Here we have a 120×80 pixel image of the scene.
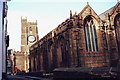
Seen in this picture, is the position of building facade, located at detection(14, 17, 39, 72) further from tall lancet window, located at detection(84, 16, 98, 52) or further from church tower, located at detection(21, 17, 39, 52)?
tall lancet window, located at detection(84, 16, 98, 52)

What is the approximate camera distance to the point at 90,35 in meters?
29.1

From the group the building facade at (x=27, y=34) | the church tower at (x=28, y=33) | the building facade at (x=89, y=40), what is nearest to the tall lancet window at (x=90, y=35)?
the building facade at (x=89, y=40)

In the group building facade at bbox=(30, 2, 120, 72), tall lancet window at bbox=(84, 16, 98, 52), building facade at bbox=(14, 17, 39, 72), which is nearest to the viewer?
building facade at bbox=(30, 2, 120, 72)

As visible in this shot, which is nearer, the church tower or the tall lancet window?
the tall lancet window

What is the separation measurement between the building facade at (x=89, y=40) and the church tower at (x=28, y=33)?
167ft

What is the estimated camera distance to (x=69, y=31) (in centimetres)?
2791

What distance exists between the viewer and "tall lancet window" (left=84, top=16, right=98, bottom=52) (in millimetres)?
28625

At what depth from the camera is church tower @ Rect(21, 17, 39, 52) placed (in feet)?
263

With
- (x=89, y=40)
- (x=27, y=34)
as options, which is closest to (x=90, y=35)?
(x=89, y=40)

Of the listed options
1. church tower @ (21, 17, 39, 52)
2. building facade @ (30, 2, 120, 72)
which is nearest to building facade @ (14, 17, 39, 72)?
church tower @ (21, 17, 39, 52)

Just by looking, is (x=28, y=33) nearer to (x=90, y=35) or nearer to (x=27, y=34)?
(x=27, y=34)

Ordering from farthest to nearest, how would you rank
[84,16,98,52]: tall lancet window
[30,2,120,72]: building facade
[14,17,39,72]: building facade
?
[14,17,39,72]: building facade → [84,16,98,52]: tall lancet window → [30,2,120,72]: building facade

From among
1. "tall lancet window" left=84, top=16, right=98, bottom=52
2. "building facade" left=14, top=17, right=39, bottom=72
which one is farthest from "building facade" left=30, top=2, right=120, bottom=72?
"building facade" left=14, top=17, right=39, bottom=72

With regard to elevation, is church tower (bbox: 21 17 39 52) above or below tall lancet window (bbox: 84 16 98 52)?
above
